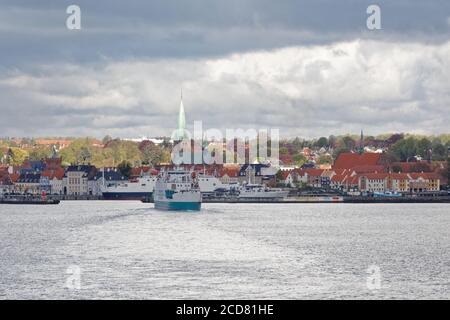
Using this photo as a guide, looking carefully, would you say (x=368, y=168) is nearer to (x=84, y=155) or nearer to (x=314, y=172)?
(x=314, y=172)

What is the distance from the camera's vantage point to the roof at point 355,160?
14888cm

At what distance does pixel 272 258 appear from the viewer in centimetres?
3809

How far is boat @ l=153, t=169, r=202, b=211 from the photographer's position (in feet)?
260

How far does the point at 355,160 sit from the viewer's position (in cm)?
14988

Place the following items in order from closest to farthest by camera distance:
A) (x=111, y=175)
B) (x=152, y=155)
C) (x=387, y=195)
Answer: (x=387, y=195)
(x=111, y=175)
(x=152, y=155)

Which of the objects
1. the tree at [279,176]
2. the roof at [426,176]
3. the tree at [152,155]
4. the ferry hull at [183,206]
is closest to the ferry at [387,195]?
the roof at [426,176]

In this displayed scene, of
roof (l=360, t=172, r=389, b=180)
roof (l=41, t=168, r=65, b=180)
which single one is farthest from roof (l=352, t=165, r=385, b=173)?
roof (l=41, t=168, r=65, b=180)

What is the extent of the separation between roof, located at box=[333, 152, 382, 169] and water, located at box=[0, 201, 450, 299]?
89026 mm

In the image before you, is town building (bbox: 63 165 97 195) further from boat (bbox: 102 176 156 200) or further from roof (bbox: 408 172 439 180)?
roof (bbox: 408 172 439 180)

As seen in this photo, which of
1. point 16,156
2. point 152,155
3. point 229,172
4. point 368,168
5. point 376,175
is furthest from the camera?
point 16,156

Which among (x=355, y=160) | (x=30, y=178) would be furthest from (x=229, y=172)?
(x=30, y=178)

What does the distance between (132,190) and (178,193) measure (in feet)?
169
